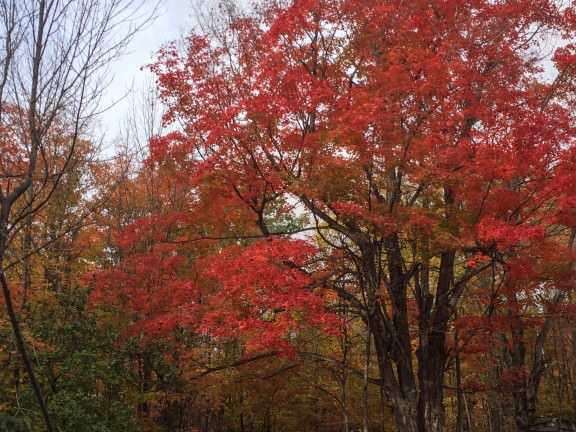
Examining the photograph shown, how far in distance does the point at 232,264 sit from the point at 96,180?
28.4 feet

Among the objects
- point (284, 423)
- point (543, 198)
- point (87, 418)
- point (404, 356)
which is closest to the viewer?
point (543, 198)

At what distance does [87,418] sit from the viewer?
32.2 feet

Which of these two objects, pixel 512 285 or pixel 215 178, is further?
pixel 512 285

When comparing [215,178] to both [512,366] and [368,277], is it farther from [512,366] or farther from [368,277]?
[512,366]

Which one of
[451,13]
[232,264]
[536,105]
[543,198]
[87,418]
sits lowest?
[87,418]

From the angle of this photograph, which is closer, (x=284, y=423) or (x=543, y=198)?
(x=543, y=198)

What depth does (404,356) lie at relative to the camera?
35.3 feet

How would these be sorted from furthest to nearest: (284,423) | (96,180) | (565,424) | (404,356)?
(284,423), (96,180), (565,424), (404,356)

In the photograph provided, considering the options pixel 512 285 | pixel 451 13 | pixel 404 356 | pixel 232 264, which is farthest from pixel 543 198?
pixel 232 264

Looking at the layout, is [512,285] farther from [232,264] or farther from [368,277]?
[232,264]

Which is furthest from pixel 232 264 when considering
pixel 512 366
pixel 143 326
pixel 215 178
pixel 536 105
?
pixel 512 366

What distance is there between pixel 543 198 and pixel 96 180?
13.4 meters

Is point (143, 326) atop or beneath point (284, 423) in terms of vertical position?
atop

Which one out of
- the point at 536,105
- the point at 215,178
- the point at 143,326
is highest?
the point at 536,105
